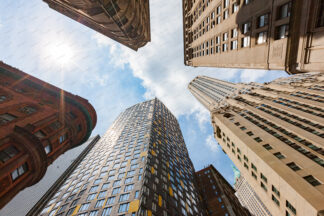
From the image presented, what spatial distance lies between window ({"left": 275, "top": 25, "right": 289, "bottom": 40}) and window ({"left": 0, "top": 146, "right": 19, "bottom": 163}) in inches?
1210

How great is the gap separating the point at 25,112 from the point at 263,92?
7383cm

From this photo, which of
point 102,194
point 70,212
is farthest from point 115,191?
point 70,212

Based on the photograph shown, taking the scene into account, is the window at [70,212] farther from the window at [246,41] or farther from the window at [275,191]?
the window at [246,41]

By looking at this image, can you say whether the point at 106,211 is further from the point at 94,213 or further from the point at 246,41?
the point at 246,41

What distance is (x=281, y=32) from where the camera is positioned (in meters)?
14.3

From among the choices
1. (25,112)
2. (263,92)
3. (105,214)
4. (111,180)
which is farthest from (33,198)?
(263,92)

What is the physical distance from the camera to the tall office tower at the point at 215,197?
6249 centimetres

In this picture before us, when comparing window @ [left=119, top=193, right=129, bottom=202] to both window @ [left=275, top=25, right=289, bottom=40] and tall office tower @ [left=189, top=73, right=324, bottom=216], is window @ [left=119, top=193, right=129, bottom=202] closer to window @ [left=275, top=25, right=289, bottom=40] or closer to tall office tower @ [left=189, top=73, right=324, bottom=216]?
tall office tower @ [left=189, top=73, right=324, bottom=216]

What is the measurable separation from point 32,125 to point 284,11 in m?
31.3

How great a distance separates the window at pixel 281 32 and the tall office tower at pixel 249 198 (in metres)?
161

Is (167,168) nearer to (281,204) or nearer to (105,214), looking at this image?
(105,214)

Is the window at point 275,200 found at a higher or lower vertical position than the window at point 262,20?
lower

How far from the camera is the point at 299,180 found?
20.2 meters

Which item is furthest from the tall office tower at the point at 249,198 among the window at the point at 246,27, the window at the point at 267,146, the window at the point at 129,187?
the window at the point at 246,27
